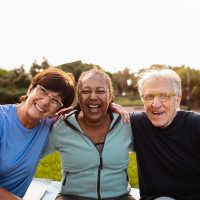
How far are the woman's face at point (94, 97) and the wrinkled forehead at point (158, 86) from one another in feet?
1.35

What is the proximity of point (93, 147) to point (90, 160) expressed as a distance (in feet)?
0.41

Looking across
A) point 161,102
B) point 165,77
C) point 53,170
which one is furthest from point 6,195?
point 53,170

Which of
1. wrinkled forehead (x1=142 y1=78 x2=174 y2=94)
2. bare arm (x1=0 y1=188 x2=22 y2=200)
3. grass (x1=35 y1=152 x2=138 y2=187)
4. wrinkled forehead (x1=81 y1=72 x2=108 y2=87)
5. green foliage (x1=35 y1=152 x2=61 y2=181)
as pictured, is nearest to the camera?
bare arm (x1=0 y1=188 x2=22 y2=200)

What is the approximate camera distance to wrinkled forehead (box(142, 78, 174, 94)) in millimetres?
3248

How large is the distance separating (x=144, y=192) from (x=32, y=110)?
4.55 ft

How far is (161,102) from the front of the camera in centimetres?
324

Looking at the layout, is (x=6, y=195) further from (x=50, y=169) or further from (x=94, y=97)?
(x=50, y=169)

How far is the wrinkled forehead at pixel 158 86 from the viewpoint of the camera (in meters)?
3.25

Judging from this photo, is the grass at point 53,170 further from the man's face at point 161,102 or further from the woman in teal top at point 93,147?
the man's face at point 161,102

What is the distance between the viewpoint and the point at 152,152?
328 cm

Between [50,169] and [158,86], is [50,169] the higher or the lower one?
the lower one

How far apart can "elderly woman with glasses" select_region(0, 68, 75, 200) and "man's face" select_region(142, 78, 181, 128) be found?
2.47 ft

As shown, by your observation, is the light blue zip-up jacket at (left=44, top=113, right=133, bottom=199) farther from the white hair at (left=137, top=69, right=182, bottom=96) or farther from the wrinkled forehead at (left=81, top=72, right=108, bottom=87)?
the white hair at (left=137, top=69, right=182, bottom=96)

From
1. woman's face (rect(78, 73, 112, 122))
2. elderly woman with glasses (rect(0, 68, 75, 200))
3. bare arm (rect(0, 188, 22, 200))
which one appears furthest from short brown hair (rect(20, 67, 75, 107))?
bare arm (rect(0, 188, 22, 200))
